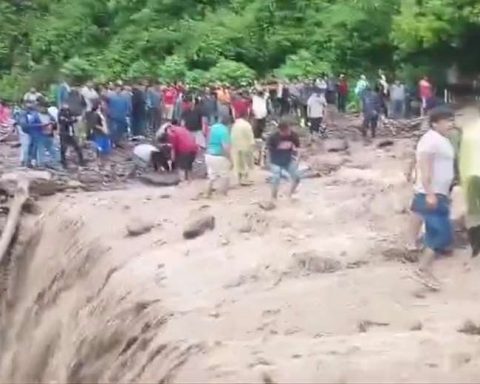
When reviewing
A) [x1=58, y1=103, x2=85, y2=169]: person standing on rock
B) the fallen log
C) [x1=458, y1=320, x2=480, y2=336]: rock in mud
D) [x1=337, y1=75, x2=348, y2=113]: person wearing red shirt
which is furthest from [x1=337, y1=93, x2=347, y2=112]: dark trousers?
[x1=458, y1=320, x2=480, y2=336]: rock in mud

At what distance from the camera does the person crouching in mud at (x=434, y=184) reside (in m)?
10.5

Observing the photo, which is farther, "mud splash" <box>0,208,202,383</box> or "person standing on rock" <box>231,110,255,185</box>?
"person standing on rock" <box>231,110,255,185</box>

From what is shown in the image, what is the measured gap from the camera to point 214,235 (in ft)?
45.7

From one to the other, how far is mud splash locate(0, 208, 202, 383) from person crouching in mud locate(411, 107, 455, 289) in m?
2.44

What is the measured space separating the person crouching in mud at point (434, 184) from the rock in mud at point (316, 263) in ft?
3.58

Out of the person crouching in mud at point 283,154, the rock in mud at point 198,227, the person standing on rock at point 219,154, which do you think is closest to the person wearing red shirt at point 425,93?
the person standing on rock at point 219,154

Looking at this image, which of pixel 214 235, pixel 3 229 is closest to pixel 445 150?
pixel 214 235

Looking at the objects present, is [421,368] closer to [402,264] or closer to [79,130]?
[402,264]

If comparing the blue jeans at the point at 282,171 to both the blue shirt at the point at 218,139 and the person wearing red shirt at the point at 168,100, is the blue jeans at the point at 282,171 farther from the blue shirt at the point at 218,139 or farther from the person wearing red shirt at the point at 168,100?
the person wearing red shirt at the point at 168,100

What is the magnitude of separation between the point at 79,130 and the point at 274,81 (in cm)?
740

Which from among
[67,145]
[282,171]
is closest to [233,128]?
[282,171]

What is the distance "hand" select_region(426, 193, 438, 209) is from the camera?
416 inches

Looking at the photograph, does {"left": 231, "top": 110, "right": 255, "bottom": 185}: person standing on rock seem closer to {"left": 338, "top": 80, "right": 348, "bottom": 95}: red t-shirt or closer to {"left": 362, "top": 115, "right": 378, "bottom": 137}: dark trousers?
{"left": 362, "top": 115, "right": 378, "bottom": 137}: dark trousers

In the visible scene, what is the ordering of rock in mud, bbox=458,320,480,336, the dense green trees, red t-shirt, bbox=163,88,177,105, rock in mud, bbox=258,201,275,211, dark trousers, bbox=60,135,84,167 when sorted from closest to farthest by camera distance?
1. rock in mud, bbox=458,320,480,336
2. rock in mud, bbox=258,201,275,211
3. dark trousers, bbox=60,135,84,167
4. red t-shirt, bbox=163,88,177,105
5. the dense green trees
